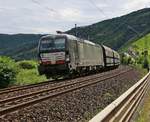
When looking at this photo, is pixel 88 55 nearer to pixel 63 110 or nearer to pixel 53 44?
pixel 53 44

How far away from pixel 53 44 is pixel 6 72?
481cm

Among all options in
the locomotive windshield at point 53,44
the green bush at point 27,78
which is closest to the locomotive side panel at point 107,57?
the green bush at point 27,78

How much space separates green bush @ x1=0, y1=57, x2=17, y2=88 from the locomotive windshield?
3.13 metres

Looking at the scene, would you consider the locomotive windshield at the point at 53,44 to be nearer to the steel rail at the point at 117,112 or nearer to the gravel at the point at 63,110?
the gravel at the point at 63,110

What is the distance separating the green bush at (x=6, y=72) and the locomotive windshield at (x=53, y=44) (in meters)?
3.13

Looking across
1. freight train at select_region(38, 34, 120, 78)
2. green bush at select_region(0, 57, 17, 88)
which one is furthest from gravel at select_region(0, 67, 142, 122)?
freight train at select_region(38, 34, 120, 78)

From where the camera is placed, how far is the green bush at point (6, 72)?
91.2 ft

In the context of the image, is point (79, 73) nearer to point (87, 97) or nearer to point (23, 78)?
point (23, 78)

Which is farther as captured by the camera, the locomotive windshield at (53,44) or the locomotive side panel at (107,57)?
the locomotive side panel at (107,57)

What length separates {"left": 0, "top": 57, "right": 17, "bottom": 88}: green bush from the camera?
27797 mm

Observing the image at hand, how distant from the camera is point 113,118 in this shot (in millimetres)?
11047

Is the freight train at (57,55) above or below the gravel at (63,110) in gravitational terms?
above

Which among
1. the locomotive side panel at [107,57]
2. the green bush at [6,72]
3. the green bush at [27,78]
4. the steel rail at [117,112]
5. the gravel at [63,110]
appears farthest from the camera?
the locomotive side panel at [107,57]

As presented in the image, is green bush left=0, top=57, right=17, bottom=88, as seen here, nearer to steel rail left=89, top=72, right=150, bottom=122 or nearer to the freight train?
the freight train
